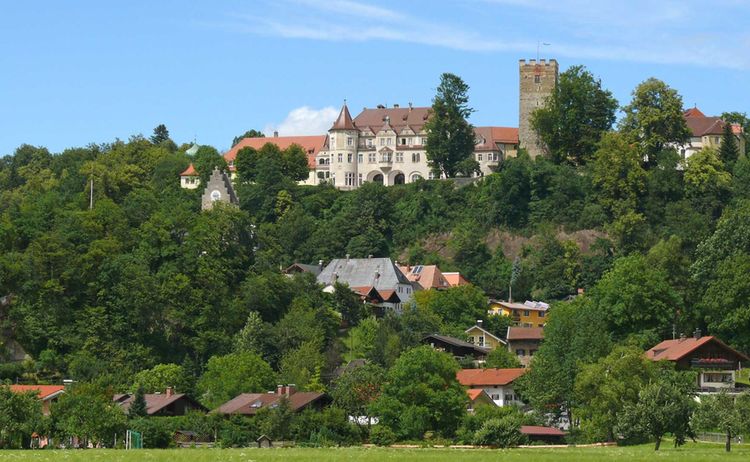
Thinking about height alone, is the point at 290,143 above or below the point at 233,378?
above

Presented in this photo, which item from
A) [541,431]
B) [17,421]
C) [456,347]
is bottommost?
[541,431]

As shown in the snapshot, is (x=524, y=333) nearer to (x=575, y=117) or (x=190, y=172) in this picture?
(x=575, y=117)

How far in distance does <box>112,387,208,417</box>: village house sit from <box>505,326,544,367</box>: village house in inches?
1338

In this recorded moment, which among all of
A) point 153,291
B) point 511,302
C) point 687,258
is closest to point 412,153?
point 511,302

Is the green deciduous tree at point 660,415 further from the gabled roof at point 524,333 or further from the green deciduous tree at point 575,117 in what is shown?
the green deciduous tree at point 575,117

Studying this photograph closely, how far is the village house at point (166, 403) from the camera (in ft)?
265

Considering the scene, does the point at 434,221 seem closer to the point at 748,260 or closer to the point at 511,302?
the point at 511,302

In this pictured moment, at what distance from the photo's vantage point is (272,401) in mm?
81062

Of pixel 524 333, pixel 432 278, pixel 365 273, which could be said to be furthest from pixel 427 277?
pixel 524 333

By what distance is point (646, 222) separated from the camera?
126 m

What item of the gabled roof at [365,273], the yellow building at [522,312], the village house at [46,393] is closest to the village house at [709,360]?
the yellow building at [522,312]

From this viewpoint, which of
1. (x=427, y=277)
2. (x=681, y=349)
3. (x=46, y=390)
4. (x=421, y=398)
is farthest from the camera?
(x=427, y=277)

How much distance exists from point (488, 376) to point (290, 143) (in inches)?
2549

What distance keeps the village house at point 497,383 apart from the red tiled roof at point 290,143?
58055 mm
